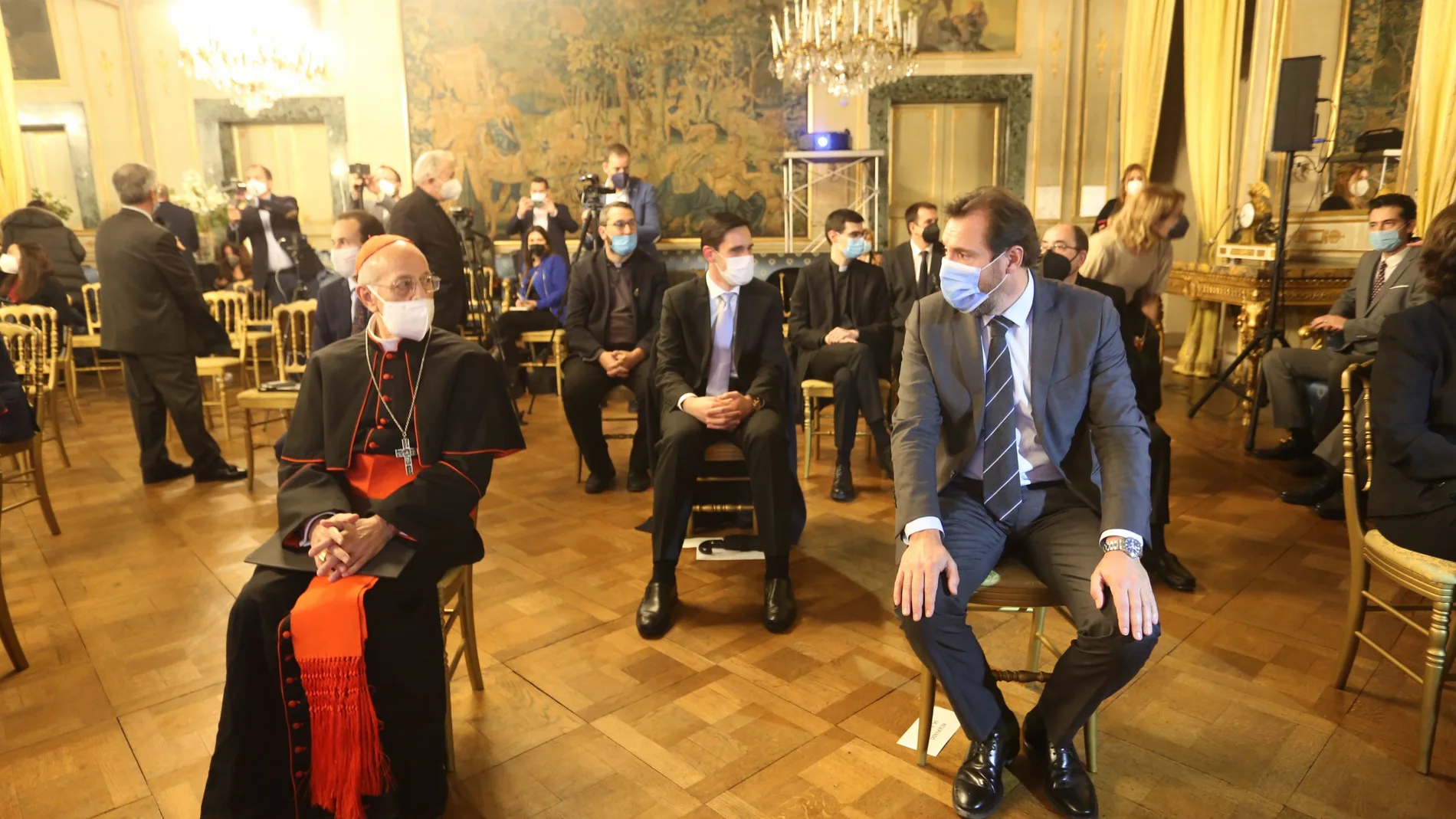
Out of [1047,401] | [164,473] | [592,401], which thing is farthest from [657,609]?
[164,473]

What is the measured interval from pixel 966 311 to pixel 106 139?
1025cm

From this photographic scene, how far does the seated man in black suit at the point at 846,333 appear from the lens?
4406 millimetres

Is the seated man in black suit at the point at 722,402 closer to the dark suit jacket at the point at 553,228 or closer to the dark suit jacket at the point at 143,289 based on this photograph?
the dark suit jacket at the point at 143,289

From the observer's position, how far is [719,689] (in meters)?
2.58

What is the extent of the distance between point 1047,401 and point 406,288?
5.18 ft

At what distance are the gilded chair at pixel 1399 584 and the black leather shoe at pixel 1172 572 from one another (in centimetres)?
64

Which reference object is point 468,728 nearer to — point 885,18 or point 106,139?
point 885,18

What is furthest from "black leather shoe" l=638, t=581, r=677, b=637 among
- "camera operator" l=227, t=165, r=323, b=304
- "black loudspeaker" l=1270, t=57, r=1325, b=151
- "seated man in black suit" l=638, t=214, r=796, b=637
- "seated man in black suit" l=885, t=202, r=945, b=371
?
"camera operator" l=227, t=165, r=323, b=304

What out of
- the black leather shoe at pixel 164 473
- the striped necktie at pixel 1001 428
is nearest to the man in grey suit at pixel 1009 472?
the striped necktie at pixel 1001 428

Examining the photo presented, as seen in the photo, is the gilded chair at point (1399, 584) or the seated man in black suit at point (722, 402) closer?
the gilded chair at point (1399, 584)

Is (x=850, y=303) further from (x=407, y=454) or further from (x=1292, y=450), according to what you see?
(x=407, y=454)

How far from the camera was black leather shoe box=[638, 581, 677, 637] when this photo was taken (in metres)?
2.92

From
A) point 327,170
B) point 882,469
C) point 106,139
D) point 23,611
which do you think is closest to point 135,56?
point 106,139

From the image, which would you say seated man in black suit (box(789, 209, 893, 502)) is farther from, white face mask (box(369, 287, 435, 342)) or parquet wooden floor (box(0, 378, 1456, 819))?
white face mask (box(369, 287, 435, 342))
